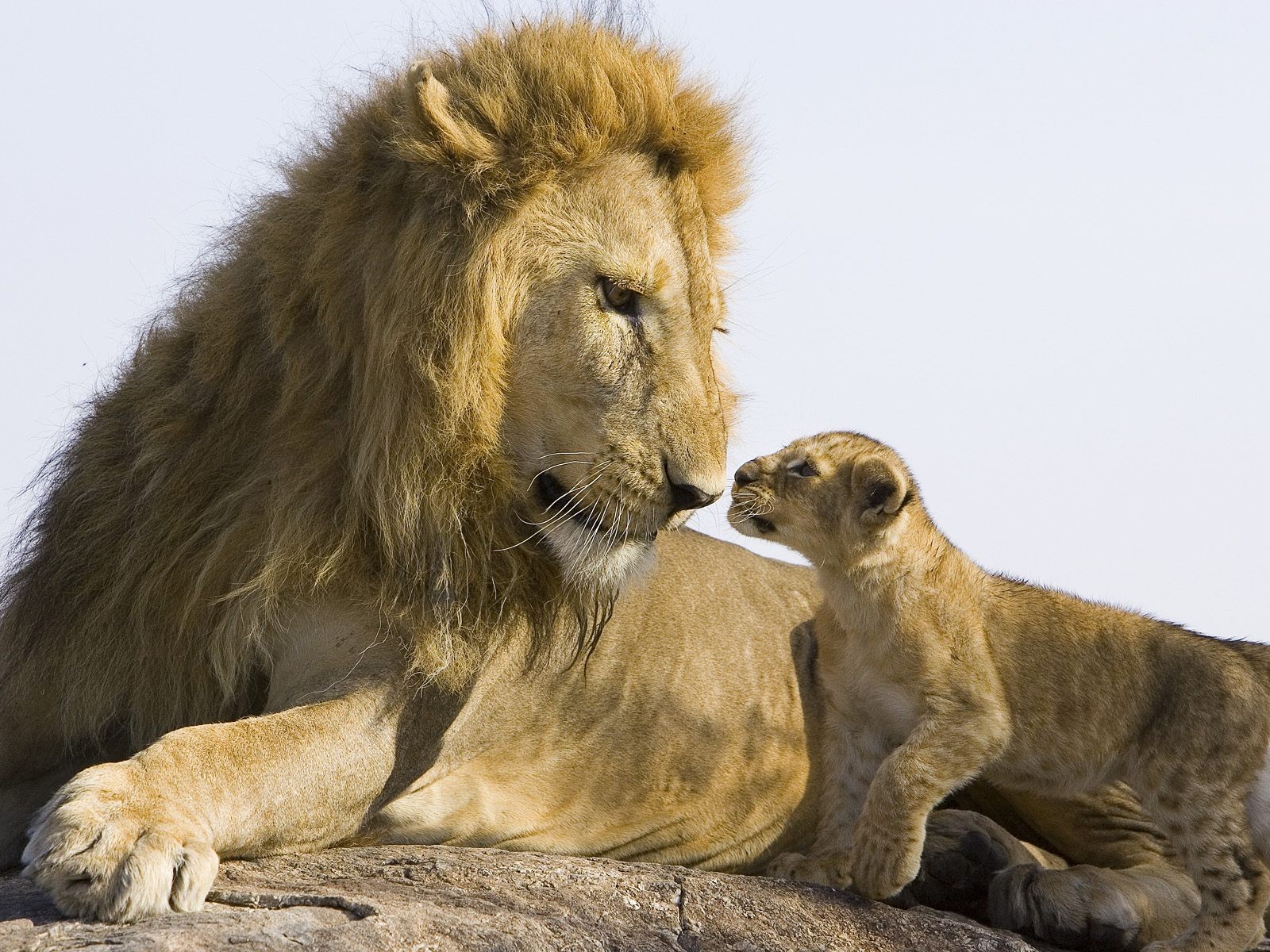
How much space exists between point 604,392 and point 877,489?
828 mm

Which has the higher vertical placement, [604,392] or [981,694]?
[604,392]

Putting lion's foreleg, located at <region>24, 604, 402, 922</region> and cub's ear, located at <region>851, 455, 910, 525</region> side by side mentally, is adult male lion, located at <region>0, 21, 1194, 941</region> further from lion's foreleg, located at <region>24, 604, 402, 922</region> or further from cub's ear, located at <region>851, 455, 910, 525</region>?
cub's ear, located at <region>851, 455, 910, 525</region>

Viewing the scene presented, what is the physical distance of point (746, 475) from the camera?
3787mm

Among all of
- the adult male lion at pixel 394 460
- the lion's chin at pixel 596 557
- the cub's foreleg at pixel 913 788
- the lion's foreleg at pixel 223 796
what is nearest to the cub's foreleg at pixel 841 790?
the cub's foreleg at pixel 913 788

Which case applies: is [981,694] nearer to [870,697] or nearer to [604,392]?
[870,697]

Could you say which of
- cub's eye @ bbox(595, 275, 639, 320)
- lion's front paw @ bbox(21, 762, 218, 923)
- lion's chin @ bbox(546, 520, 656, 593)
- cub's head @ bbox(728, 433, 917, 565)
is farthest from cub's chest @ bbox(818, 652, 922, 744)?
lion's front paw @ bbox(21, 762, 218, 923)

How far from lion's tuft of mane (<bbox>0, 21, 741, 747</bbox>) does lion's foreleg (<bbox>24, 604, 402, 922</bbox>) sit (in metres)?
0.14

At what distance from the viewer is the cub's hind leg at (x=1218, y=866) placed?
342cm

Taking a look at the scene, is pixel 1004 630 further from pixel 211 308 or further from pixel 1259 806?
pixel 211 308

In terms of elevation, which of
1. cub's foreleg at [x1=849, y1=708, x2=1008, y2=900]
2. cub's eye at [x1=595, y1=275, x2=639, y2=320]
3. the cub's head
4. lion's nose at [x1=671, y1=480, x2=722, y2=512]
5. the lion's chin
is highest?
cub's eye at [x1=595, y1=275, x2=639, y2=320]

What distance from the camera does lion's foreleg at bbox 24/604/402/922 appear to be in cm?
253

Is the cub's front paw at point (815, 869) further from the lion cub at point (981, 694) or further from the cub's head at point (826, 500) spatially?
the cub's head at point (826, 500)

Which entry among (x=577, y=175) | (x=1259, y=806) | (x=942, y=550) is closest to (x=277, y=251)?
→ (x=577, y=175)

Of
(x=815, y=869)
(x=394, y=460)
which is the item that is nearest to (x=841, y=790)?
(x=815, y=869)
